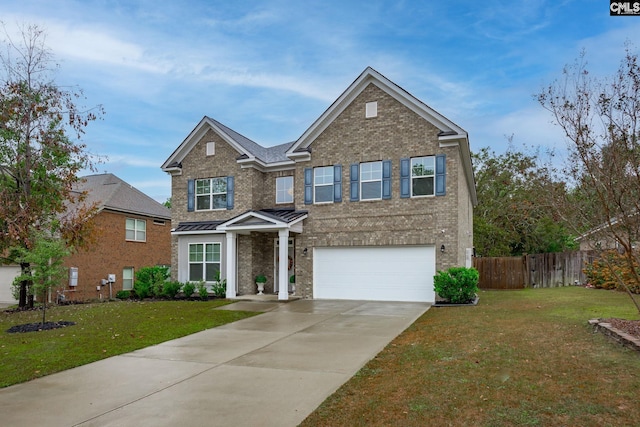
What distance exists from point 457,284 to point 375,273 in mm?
3299

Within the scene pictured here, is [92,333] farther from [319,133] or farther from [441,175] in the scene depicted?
[441,175]

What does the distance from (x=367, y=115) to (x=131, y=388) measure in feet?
44.9

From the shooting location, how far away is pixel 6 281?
993 inches

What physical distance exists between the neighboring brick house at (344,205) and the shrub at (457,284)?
0.83 meters

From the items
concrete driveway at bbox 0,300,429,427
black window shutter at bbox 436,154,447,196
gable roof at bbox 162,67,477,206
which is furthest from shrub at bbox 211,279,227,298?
black window shutter at bbox 436,154,447,196

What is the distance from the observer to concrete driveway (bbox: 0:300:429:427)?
5406mm

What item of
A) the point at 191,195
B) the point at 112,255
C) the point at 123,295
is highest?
the point at 191,195

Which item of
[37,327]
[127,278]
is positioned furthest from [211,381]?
[127,278]

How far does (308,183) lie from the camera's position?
18688 millimetres

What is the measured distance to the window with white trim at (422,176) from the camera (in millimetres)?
16688

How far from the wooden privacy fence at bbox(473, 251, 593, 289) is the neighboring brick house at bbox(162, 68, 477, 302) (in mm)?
6128

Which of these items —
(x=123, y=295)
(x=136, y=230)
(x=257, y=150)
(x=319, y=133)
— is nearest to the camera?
(x=319, y=133)

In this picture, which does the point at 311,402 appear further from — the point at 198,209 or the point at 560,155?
the point at 198,209

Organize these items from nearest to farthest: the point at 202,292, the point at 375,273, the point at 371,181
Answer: the point at 375,273, the point at 371,181, the point at 202,292
